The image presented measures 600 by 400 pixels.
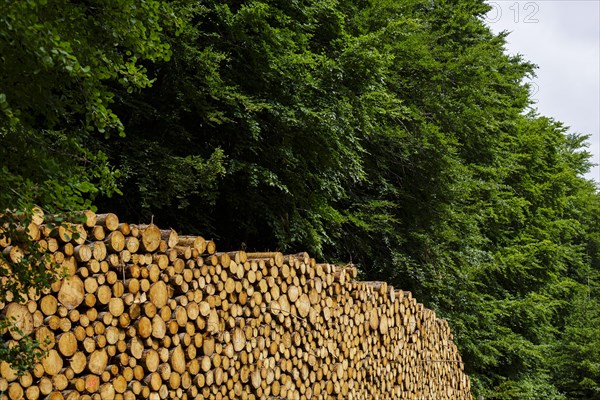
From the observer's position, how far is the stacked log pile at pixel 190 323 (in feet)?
12.9

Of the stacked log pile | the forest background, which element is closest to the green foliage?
the forest background

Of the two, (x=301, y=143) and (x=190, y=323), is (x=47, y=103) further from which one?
(x=301, y=143)

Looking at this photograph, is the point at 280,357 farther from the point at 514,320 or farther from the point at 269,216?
the point at 514,320

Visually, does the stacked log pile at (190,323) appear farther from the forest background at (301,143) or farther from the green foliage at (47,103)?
the forest background at (301,143)

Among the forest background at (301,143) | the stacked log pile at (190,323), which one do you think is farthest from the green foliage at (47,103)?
the stacked log pile at (190,323)

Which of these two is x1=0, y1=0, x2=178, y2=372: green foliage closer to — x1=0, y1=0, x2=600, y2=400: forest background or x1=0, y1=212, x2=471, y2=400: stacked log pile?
x1=0, y1=0, x2=600, y2=400: forest background

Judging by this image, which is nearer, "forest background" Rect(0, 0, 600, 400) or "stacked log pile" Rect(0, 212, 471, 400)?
"forest background" Rect(0, 0, 600, 400)

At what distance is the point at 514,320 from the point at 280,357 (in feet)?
35.9

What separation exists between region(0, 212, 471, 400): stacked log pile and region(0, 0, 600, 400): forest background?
0.39 meters

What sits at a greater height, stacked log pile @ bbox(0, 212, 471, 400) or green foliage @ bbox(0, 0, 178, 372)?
green foliage @ bbox(0, 0, 178, 372)

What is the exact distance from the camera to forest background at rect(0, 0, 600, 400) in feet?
11.2

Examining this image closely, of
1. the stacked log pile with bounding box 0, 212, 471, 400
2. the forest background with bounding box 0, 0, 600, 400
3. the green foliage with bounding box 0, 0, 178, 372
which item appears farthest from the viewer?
the stacked log pile with bounding box 0, 212, 471, 400

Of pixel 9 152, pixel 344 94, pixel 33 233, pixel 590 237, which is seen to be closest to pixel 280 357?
pixel 33 233

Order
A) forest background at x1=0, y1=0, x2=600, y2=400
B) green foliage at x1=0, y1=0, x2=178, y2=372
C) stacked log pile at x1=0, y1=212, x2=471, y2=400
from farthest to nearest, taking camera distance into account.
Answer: stacked log pile at x1=0, y1=212, x2=471, y2=400 → forest background at x1=0, y1=0, x2=600, y2=400 → green foliage at x1=0, y1=0, x2=178, y2=372
